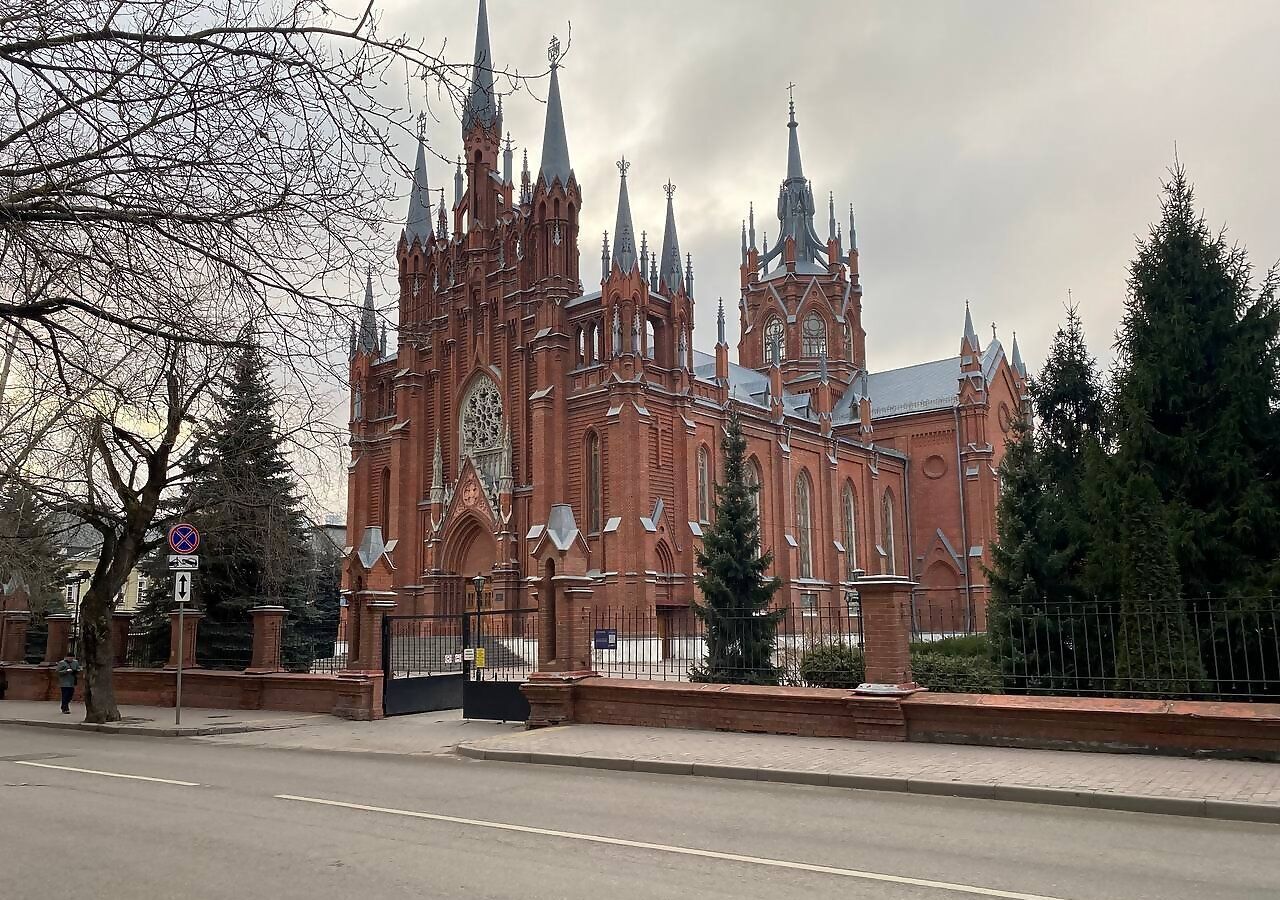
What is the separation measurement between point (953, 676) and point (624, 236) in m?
25.9

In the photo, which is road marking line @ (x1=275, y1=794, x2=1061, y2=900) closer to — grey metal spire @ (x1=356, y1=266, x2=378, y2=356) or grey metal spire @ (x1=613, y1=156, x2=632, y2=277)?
grey metal spire @ (x1=356, y1=266, x2=378, y2=356)

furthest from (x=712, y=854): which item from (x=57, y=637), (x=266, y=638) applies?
(x=57, y=637)

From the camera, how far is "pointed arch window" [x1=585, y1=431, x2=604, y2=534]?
36.5 m

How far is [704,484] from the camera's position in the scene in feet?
130

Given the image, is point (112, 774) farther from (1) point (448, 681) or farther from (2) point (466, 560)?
(2) point (466, 560)

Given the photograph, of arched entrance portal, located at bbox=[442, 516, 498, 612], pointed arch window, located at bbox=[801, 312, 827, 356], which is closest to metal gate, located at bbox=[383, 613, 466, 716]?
arched entrance portal, located at bbox=[442, 516, 498, 612]

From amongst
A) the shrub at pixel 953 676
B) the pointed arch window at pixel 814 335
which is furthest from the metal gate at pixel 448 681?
the pointed arch window at pixel 814 335

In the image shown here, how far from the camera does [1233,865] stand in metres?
6.31

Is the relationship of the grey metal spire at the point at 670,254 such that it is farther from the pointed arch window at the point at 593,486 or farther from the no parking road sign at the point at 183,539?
the no parking road sign at the point at 183,539

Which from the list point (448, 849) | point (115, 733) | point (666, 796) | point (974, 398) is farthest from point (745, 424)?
point (448, 849)

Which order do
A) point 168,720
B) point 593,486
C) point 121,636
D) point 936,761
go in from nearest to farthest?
point 936,761
point 168,720
point 121,636
point 593,486

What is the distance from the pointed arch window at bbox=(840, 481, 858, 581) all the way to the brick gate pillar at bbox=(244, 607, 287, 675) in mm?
34981

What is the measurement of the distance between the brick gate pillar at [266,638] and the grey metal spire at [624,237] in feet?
68.3

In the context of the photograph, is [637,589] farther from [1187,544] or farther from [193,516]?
[1187,544]
